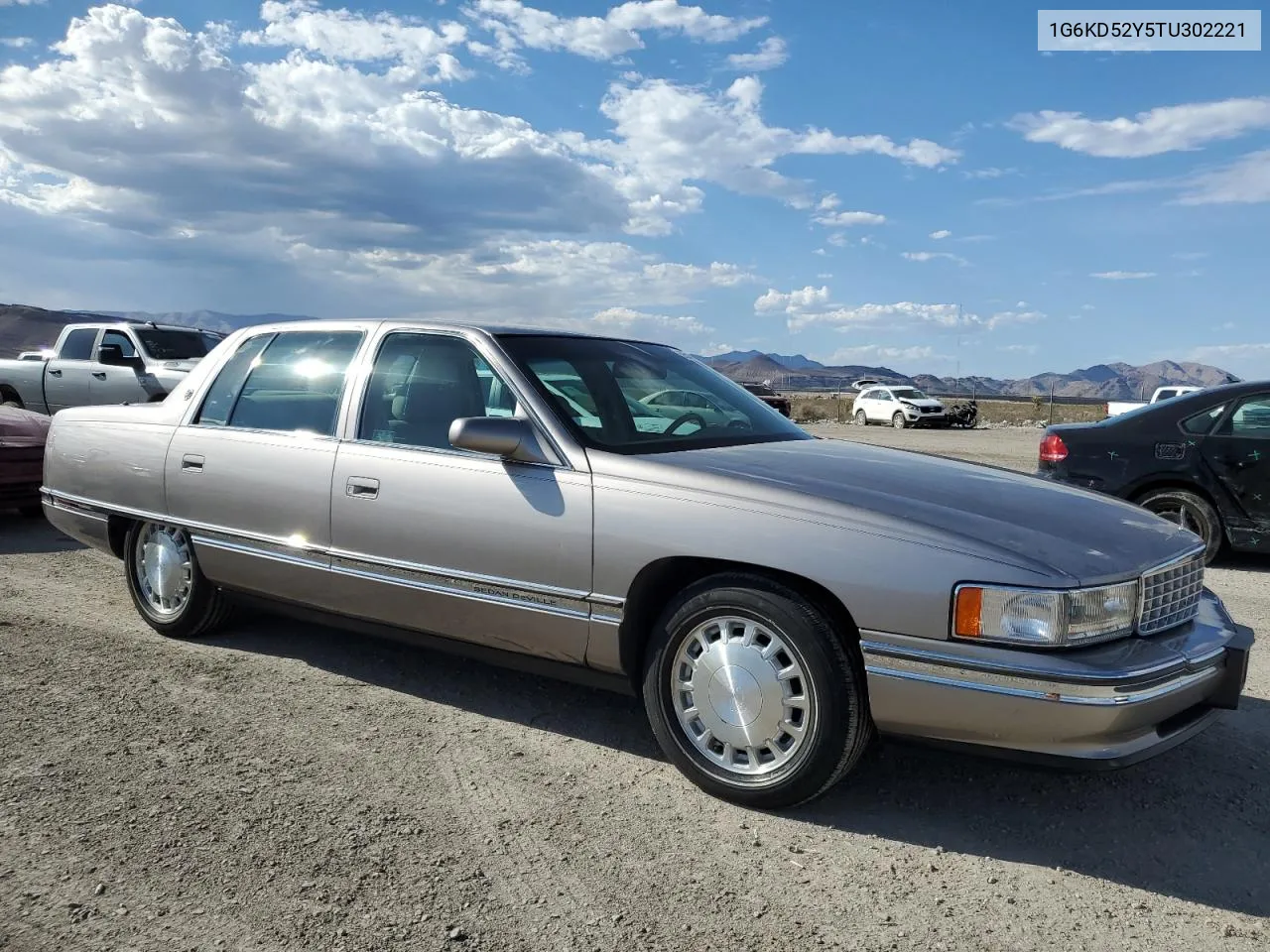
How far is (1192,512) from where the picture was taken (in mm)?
7344

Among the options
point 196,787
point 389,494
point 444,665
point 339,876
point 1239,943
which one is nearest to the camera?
point 1239,943

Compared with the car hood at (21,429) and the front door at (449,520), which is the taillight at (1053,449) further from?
the car hood at (21,429)

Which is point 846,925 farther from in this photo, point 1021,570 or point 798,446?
point 798,446

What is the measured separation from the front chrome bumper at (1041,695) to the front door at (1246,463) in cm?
485

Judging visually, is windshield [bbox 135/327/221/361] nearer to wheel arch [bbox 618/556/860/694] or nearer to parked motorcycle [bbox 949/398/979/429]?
wheel arch [bbox 618/556/860/694]

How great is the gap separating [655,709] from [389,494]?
1.39 metres

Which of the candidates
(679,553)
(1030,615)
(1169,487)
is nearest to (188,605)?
(679,553)

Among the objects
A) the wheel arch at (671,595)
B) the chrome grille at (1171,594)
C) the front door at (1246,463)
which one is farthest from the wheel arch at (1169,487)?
the wheel arch at (671,595)

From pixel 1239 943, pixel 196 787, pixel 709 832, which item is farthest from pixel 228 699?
pixel 1239 943

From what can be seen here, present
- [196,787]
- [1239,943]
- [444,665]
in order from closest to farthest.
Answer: [1239,943], [196,787], [444,665]

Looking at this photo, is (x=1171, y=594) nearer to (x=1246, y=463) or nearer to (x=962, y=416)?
(x=1246, y=463)

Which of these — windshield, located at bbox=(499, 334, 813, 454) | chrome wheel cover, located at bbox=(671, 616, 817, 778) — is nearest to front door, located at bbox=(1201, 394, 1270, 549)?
windshield, located at bbox=(499, 334, 813, 454)

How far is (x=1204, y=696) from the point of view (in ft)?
10.3

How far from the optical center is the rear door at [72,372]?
1388 cm
